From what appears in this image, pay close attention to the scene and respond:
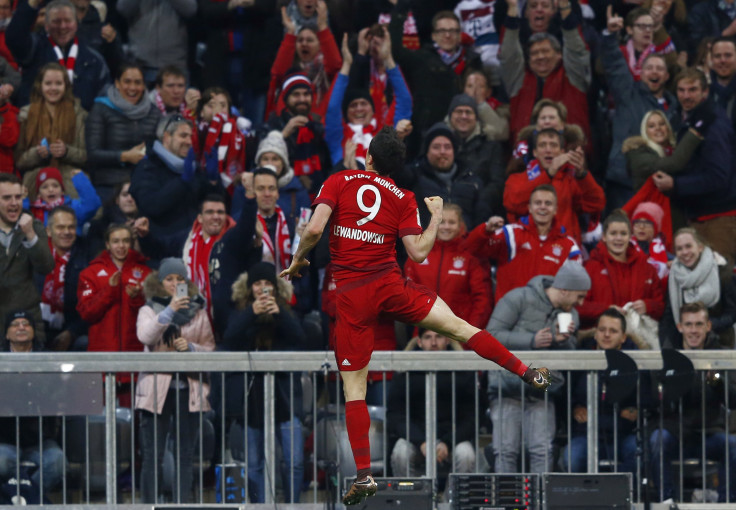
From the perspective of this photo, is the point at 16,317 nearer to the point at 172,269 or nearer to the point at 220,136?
the point at 172,269

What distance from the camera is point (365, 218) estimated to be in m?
9.01

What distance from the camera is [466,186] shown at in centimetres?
1318

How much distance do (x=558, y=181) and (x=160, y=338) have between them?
393 cm

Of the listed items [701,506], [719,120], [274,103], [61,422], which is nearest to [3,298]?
[61,422]

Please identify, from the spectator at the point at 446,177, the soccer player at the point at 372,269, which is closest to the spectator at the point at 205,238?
the spectator at the point at 446,177

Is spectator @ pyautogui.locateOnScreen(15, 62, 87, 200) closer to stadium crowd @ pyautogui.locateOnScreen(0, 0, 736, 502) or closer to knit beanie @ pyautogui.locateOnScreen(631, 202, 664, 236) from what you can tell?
stadium crowd @ pyautogui.locateOnScreen(0, 0, 736, 502)

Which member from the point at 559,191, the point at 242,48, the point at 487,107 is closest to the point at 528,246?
the point at 559,191

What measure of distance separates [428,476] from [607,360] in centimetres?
157

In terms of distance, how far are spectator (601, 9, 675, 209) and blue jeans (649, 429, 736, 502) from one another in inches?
147

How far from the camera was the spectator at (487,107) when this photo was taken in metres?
14.2

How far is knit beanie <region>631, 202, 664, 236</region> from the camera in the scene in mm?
13266

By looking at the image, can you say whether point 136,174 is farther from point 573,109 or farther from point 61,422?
point 573,109

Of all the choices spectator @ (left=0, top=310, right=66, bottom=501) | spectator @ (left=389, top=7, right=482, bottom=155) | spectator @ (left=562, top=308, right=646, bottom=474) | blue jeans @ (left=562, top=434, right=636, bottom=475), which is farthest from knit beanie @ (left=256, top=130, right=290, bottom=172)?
blue jeans @ (left=562, top=434, right=636, bottom=475)

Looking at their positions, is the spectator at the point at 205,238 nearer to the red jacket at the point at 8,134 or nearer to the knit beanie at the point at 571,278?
the red jacket at the point at 8,134
